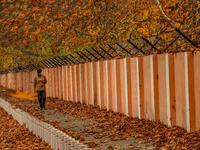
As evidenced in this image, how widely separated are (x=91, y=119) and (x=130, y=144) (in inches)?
200

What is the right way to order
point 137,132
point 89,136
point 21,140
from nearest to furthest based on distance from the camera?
1. point 137,132
2. point 89,136
3. point 21,140

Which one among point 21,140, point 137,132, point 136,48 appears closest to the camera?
point 137,132

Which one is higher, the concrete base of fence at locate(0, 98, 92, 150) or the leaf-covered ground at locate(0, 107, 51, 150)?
the concrete base of fence at locate(0, 98, 92, 150)

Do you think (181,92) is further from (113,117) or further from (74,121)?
(74,121)

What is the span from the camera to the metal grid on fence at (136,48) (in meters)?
10.7

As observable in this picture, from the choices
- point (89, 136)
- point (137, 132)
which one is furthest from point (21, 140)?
point (137, 132)

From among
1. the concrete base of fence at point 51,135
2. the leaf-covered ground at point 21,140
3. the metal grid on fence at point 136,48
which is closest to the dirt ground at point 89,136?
the concrete base of fence at point 51,135

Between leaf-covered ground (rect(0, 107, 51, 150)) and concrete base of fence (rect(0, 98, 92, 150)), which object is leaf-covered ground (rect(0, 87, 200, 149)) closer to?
concrete base of fence (rect(0, 98, 92, 150))

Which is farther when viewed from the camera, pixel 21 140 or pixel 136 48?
pixel 136 48

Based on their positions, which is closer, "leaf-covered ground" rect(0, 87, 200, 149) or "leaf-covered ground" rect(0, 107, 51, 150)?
"leaf-covered ground" rect(0, 87, 200, 149)

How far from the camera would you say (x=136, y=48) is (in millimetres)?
12508

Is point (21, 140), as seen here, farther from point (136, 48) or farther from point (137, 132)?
point (136, 48)

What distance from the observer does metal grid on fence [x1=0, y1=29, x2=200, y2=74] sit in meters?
10.7

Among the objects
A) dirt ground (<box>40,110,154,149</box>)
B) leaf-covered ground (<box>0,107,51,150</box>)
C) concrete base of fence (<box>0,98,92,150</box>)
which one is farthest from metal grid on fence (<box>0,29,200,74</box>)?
leaf-covered ground (<box>0,107,51,150</box>)
